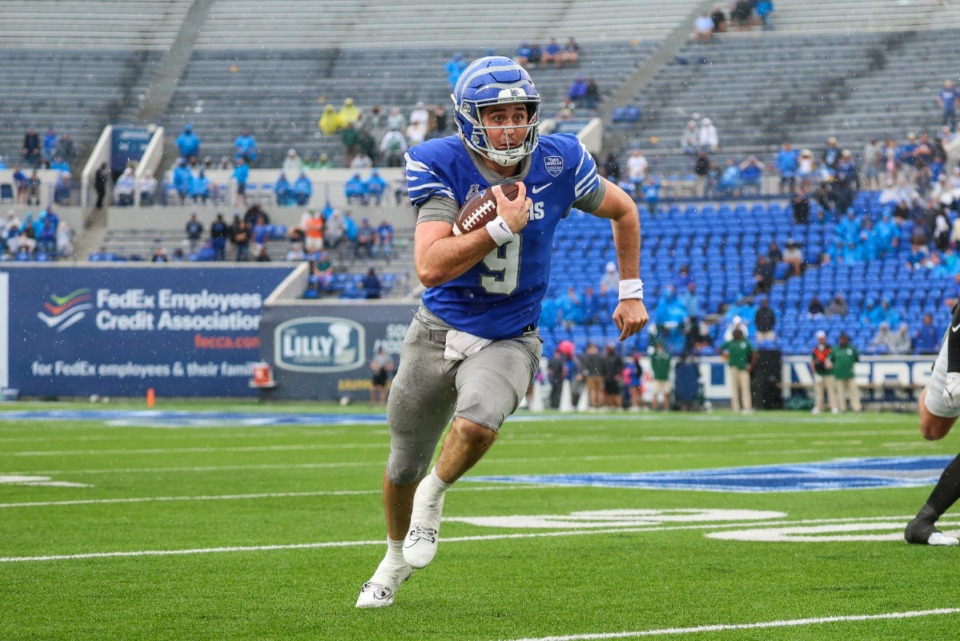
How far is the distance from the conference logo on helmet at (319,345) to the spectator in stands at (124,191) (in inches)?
226

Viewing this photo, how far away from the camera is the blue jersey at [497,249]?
5.09 meters

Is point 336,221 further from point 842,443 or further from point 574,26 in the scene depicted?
point 842,443

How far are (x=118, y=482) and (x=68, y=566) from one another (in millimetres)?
4804

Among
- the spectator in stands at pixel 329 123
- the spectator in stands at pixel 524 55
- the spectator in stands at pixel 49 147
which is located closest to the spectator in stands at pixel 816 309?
the spectator in stands at pixel 524 55

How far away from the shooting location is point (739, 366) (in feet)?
77.8

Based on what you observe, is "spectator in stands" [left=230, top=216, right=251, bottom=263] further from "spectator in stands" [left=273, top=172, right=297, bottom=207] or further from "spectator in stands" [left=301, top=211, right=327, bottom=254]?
"spectator in stands" [left=273, top=172, right=297, bottom=207]

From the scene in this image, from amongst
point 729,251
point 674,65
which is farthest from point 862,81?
point 729,251

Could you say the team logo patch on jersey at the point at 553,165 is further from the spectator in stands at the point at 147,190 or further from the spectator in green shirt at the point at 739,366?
the spectator in stands at the point at 147,190

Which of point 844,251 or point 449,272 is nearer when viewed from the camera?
point 449,272

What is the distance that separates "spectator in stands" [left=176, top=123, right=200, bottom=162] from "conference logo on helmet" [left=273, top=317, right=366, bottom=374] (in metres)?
7.10

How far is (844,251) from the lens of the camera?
85.6 feet

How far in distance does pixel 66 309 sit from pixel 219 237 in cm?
308

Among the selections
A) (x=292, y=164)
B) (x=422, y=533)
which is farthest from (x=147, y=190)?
(x=422, y=533)

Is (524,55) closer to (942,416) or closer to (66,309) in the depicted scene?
(66,309)
